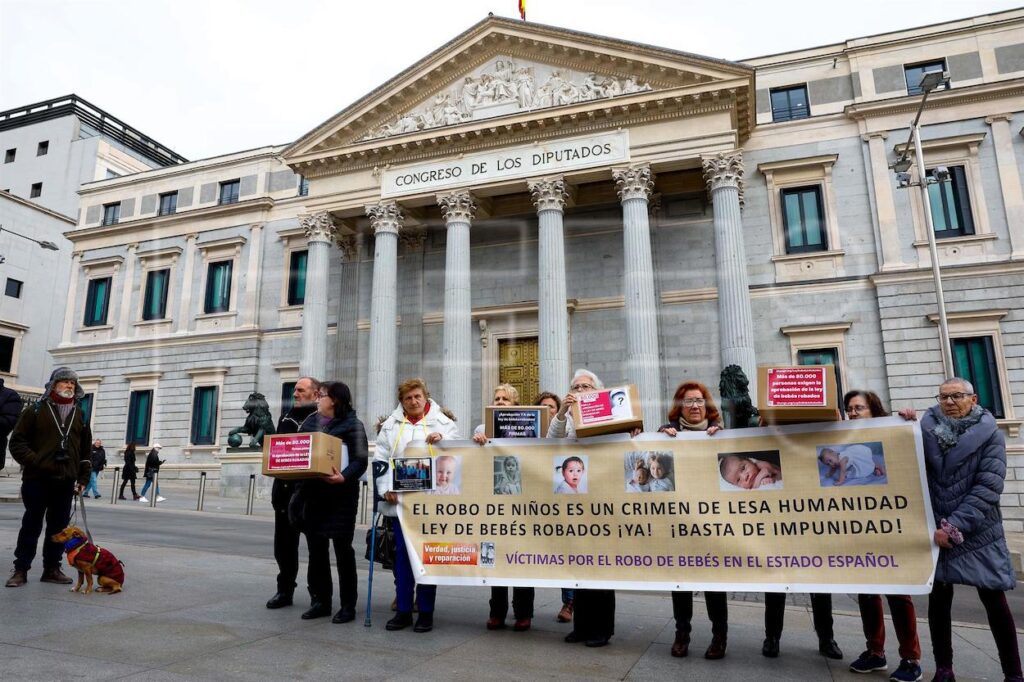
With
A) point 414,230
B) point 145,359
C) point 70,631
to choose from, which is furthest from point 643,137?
point 145,359

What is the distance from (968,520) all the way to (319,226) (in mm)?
24170

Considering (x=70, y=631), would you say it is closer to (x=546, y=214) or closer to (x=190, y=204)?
(x=546, y=214)

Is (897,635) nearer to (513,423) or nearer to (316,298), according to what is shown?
(513,423)

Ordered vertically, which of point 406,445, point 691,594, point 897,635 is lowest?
point 897,635

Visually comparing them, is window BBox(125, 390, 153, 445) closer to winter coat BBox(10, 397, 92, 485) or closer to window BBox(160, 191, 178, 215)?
window BBox(160, 191, 178, 215)

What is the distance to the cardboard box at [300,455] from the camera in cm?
552

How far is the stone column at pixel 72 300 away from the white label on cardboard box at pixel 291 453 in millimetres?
34709

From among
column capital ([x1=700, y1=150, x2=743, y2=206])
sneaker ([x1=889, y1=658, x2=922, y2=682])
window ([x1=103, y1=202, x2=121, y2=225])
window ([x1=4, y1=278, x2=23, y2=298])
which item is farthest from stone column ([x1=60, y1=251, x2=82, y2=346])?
sneaker ([x1=889, y1=658, x2=922, y2=682])

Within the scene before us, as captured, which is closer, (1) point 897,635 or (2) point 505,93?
(1) point 897,635

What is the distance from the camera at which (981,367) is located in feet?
66.0

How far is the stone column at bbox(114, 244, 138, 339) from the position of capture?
3291 cm

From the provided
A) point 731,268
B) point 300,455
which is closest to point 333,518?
point 300,455

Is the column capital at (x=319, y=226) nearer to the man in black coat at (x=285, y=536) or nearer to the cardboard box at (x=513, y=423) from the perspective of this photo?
the man in black coat at (x=285, y=536)

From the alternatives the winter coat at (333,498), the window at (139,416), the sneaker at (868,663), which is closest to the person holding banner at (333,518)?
the winter coat at (333,498)
